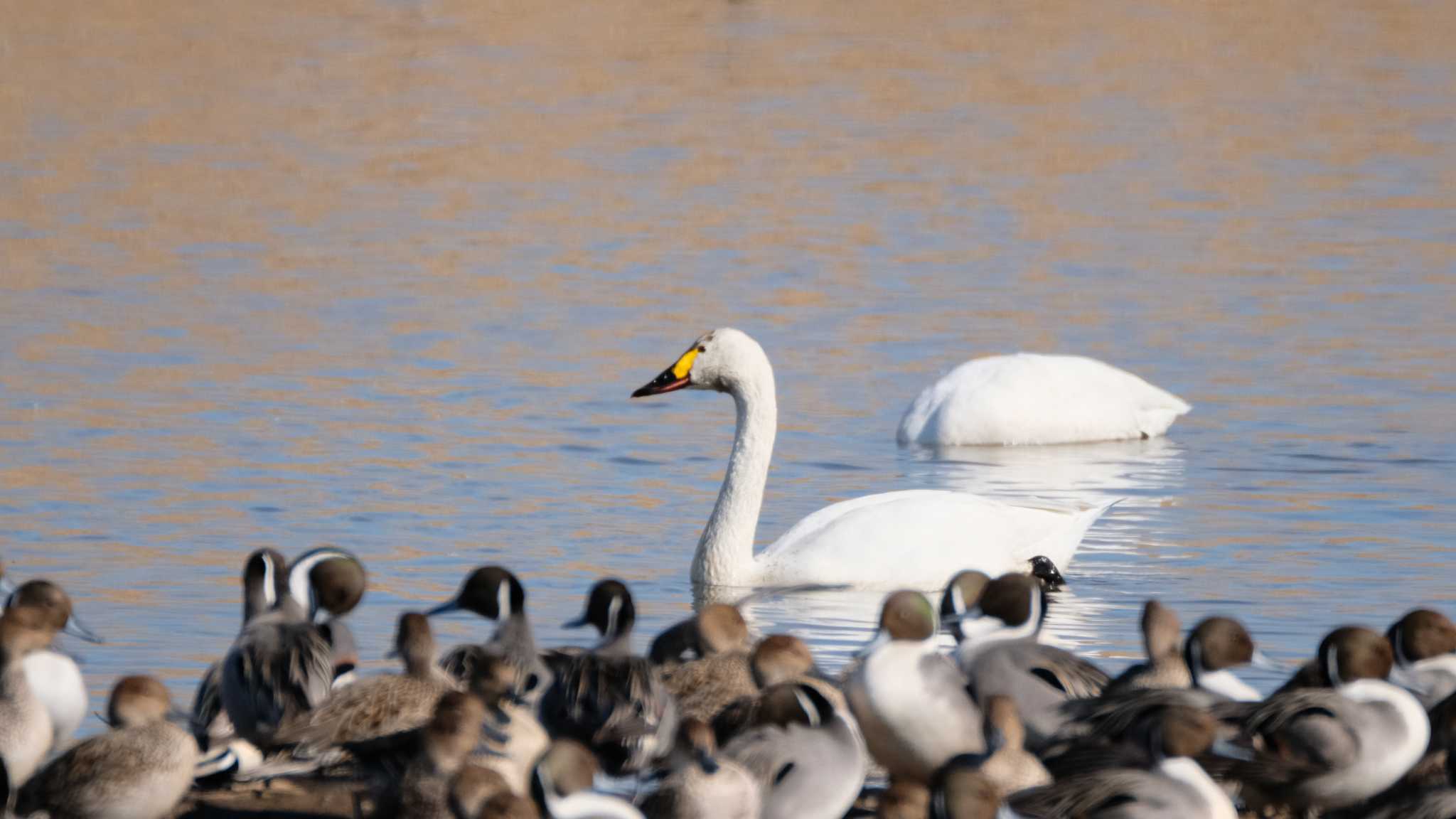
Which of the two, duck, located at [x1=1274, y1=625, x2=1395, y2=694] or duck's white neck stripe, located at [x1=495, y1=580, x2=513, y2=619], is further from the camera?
duck's white neck stripe, located at [x1=495, y1=580, x2=513, y2=619]

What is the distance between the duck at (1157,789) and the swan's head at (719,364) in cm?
541

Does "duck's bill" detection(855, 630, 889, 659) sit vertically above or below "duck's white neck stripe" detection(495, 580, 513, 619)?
below

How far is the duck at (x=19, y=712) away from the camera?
23.3ft

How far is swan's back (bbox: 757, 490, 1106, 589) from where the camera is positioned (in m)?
11.0

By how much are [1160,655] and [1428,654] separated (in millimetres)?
779

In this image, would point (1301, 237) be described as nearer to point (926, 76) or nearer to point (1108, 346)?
point (1108, 346)

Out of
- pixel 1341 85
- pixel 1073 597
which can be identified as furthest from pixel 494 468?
pixel 1341 85

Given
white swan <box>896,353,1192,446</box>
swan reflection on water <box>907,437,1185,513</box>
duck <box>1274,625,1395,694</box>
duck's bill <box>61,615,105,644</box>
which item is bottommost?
duck's bill <box>61,615,105,644</box>

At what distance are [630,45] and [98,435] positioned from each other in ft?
80.3

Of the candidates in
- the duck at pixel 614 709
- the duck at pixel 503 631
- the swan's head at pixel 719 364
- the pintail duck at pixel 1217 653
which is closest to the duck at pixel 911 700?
the duck at pixel 614 709

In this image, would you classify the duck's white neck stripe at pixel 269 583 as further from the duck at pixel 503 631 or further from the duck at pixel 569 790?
the duck at pixel 569 790

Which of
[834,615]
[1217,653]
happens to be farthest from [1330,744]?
[834,615]

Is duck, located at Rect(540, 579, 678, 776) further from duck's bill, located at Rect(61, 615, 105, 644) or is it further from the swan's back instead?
the swan's back

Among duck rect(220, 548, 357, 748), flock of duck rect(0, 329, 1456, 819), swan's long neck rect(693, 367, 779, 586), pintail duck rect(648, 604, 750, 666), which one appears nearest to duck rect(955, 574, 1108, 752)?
flock of duck rect(0, 329, 1456, 819)
